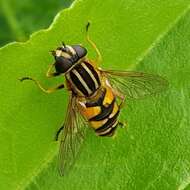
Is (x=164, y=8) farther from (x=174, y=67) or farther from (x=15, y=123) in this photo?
(x=15, y=123)

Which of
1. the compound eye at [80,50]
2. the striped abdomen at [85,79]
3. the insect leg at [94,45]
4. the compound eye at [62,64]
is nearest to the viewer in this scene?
the insect leg at [94,45]

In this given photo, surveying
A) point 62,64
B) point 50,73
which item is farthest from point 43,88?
point 62,64

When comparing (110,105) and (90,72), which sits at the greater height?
(90,72)

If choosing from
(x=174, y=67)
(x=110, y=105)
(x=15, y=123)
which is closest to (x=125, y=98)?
(x=110, y=105)

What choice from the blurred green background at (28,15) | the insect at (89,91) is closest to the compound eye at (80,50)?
the insect at (89,91)

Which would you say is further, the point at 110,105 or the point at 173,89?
the point at 110,105

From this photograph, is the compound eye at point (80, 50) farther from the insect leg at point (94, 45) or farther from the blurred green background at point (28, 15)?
the blurred green background at point (28, 15)

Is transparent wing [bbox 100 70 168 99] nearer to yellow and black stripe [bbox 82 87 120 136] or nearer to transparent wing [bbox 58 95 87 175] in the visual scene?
yellow and black stripe [bbox 82 87 120 136]

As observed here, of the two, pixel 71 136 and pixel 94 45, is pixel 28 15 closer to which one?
pixel 71 136
